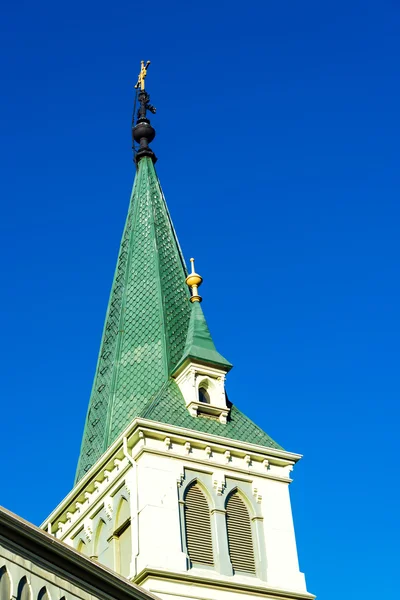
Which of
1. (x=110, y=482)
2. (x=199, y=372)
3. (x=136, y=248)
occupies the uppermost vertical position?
(x=136, y=248)

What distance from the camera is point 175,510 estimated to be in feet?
99.1

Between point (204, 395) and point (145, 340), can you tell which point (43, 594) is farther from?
point (145, 340)

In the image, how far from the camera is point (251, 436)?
110 feet

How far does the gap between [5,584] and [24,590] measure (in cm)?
50

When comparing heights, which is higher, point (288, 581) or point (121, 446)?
point (121, 446)

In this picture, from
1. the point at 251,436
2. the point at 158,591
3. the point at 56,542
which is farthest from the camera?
the point at 251,436

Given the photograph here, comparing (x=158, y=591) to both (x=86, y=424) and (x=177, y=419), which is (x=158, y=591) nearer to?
(x=177, y=419)

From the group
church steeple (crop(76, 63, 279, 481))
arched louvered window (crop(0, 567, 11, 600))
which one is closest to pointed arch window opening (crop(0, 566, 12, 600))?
arched louvered window (crop(0, 567, 11, 600))

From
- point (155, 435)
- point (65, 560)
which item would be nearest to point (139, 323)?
point (155, 435)

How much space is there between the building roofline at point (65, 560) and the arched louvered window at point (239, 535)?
33.4 ft

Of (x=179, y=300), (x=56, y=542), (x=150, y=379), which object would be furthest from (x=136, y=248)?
(x=56, y=542)

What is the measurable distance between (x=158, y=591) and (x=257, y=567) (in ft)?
11.6

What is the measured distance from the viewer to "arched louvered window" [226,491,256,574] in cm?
3056

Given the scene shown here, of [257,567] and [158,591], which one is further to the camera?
[257,567]
